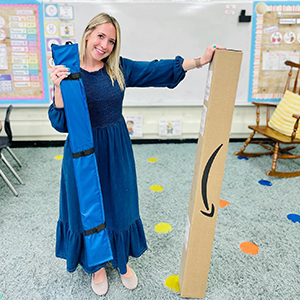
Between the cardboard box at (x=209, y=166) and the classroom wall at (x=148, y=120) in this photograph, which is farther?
the classroom wall at (x=148, y=120)

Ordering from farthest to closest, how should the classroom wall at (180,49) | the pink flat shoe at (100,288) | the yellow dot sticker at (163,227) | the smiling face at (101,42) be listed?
1. the classroom wall at (180,49)
2. the yellow dot sticker at (163,227)
3. the pink flat shoe at (100,288)
4. the smiling face at (101,42)

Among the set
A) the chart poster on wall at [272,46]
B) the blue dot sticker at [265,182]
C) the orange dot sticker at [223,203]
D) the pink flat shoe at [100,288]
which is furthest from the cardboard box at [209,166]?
the chart poster on wall at [272,46]

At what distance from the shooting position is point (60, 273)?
4.90 feet

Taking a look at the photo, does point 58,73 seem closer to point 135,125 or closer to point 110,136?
point 110,136

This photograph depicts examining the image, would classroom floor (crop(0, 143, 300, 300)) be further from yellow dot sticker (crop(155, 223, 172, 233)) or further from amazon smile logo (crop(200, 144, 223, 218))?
amazon smile logo (crop(200, 144, 223, 218))

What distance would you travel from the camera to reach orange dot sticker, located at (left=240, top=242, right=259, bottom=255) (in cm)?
164

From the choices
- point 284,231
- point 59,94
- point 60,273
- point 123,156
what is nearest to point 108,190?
point 123,156

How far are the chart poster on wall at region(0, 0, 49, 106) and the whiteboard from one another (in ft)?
1.32

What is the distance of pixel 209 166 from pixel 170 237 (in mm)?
755

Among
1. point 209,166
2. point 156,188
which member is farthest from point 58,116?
point 156,188

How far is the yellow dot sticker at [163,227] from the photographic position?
1.84 meters

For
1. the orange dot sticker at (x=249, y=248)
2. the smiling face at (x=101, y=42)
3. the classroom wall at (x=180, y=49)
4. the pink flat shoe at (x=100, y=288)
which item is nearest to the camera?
the smiling face at (x=101, y=42)

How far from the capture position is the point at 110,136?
1218mm

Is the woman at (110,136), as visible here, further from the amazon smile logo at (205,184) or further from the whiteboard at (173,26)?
the whiteboard at (173,26)
